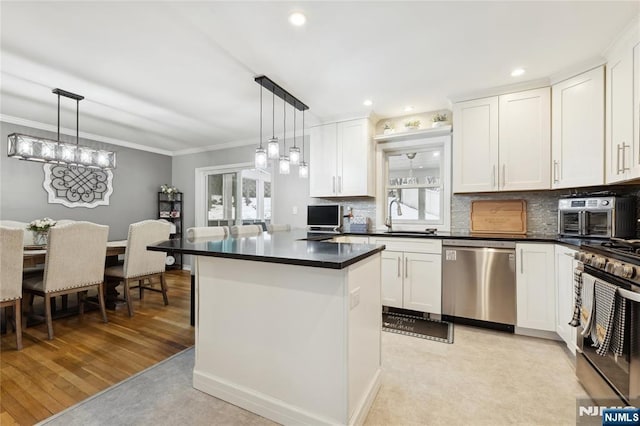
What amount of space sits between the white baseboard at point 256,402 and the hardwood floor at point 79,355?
66 centimetres

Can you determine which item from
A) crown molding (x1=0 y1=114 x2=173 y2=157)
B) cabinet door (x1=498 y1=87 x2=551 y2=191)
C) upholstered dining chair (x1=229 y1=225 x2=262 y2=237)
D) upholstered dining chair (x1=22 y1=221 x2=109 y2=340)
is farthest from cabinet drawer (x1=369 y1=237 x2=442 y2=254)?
crown molding (x1=0 y1=114 x2=173 y2=157)

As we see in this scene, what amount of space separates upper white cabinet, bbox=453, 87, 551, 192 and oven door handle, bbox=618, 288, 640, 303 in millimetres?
1693

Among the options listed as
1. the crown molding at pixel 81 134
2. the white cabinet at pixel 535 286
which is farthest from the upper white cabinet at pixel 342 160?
the crown molding at pixel 81 134

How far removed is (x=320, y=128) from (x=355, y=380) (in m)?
3.25

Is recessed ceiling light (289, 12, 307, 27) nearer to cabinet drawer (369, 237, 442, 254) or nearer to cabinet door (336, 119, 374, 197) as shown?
cabinet door (336, 119, 374, 197)

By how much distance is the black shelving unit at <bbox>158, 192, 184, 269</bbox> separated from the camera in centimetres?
551

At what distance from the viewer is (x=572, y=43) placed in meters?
2.12

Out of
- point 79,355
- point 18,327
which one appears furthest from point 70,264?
point 79,355

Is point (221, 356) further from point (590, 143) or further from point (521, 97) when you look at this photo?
point (521, 97)

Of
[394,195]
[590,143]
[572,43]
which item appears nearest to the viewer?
[572,43]

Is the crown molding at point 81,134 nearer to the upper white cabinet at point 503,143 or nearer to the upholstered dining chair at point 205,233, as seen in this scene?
the upholstered dining chair at point 205,233

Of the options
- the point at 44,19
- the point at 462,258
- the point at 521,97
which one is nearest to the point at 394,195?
the point at 462,258

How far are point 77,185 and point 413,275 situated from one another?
5265 millimetres

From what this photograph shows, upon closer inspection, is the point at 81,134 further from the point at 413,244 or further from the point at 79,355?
the point at 413,244
